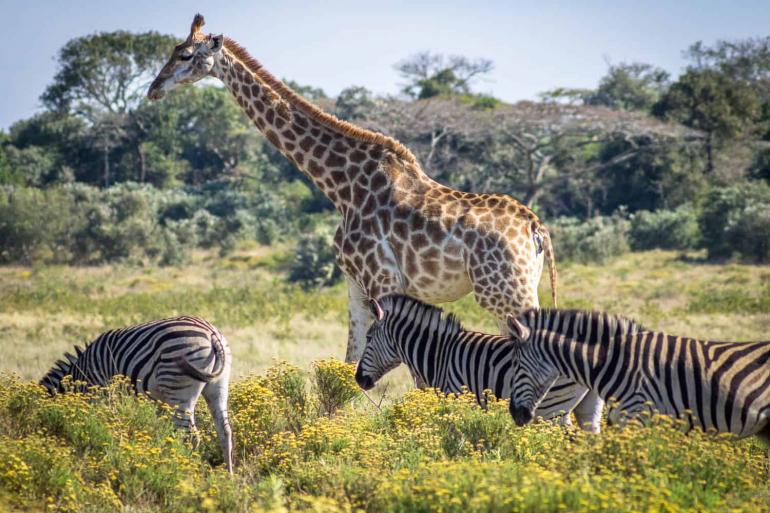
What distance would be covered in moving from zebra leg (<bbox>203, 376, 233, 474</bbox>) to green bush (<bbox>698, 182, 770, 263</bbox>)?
20.9 meters

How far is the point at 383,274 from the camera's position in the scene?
8945 millimetres

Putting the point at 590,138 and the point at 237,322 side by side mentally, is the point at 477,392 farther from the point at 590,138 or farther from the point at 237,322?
the point at 590,138

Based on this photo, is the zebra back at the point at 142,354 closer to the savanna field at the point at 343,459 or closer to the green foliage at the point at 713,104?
the savanna field at the point at 343,459

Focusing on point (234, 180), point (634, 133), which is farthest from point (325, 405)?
point (234, 180)

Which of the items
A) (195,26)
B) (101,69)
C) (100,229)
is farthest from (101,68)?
(195,26)

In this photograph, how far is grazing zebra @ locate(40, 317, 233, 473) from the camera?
7762mm

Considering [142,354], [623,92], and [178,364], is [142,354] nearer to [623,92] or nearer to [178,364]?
[178,364]

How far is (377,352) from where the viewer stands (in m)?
8.39

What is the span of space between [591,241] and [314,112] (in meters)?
20.0

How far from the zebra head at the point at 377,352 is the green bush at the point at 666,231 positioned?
22480 millimetres

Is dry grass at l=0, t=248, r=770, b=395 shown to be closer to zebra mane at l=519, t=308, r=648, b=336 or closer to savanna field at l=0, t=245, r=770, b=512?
savanna field at l=0, t=245, r=770, b=512

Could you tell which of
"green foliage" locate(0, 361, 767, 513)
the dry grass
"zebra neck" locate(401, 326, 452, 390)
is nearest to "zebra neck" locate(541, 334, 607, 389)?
"green foliage" locate(0, 361, 767, 513)

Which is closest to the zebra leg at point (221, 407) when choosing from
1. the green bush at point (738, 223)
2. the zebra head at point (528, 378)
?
the zebra head at point (528, 378)

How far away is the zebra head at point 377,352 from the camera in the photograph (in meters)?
8.33
